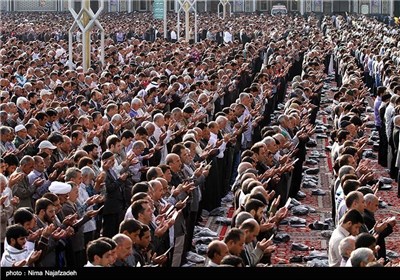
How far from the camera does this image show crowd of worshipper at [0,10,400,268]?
991cm

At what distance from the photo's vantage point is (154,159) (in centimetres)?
1562

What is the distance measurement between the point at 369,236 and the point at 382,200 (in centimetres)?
763

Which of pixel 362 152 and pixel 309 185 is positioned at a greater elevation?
pixel 362 152

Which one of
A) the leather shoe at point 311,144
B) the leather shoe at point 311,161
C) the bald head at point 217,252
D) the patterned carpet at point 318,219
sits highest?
the bald head at point 217,252

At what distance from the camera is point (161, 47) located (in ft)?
108

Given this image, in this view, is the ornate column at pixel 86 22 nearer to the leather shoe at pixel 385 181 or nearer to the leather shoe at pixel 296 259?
the leather shoe at pixel 385 181

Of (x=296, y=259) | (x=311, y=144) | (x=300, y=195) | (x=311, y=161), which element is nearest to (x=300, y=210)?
(x=300, y=195)

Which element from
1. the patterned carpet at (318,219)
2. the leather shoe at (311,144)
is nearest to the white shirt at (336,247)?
the patterned carpet at (318,219)


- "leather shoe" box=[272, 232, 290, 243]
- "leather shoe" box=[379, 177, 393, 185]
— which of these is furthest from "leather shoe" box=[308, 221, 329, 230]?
"leather shoe" box=[379, 177, 393, 185]

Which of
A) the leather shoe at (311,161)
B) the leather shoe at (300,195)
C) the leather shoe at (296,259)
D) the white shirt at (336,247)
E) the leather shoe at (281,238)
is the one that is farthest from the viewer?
the leather shoe at (311,161)

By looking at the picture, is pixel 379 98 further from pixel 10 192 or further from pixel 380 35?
pixel 380 35

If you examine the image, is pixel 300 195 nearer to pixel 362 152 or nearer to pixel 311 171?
pixel 362 152

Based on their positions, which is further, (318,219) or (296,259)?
(318,219)

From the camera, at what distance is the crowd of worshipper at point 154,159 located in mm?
9906
